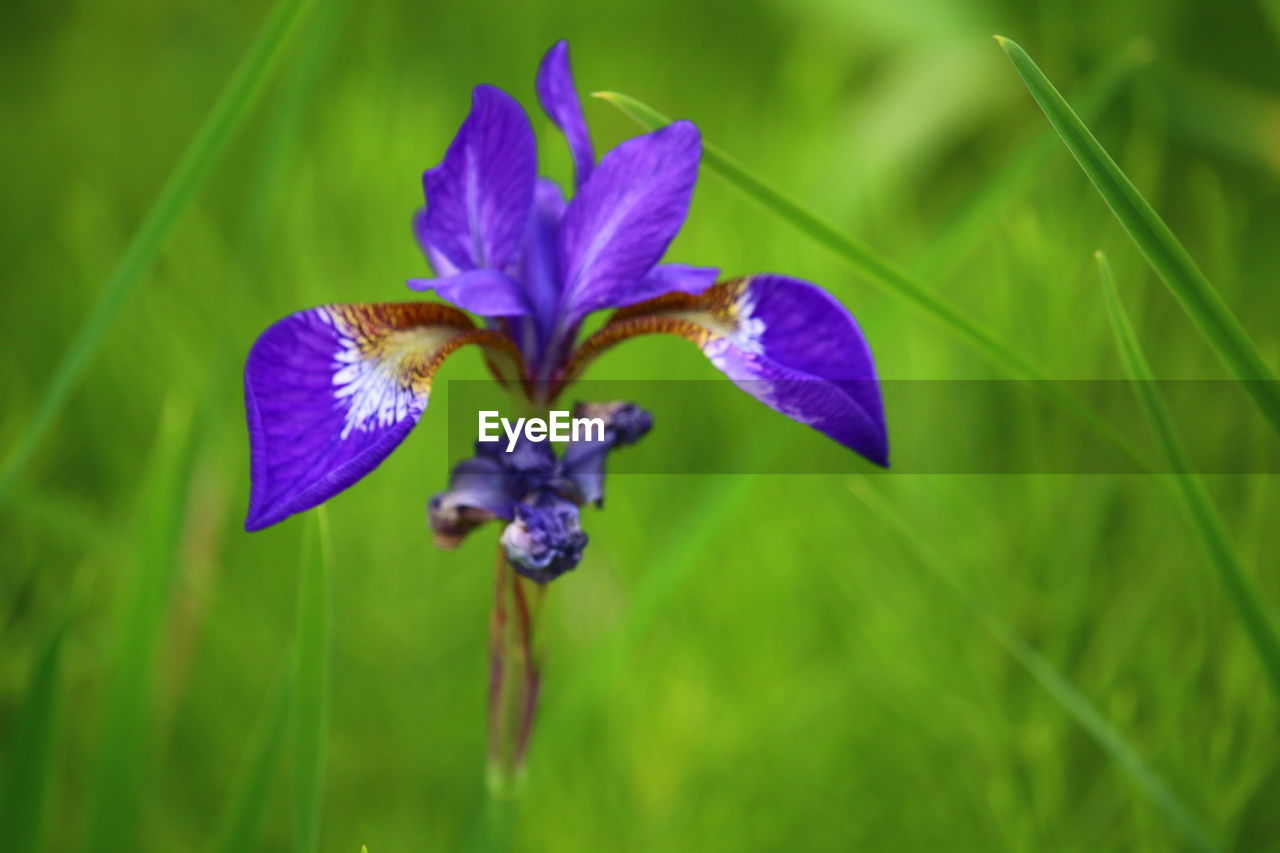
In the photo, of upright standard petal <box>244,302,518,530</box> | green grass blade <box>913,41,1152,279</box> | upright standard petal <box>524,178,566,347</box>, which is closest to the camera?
upright standard petal <box>244,302,518,530</box>

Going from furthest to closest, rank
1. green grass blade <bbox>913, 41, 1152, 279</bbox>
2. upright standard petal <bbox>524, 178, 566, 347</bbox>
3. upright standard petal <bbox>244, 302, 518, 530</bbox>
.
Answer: green grass blade <bbox>913, 41, 1152, 279</bbox>
upright standard petal <bbox>524, 178, 566, 347</bbox>
upright standard petal <bbox>244, 302, 518, 530</bbox>

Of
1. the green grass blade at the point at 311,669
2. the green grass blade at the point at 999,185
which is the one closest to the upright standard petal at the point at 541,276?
the green grass blade at the point at 311,669

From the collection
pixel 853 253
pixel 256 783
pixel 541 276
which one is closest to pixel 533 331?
pixel 541 276

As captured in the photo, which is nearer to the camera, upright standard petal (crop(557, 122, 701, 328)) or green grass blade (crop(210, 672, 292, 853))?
upright standard petal (crop(557, 122, 701, 328))

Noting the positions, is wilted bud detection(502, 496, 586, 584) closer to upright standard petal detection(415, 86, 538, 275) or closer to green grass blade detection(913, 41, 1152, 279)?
upright standard petal detection(415, 86, 538, 275)

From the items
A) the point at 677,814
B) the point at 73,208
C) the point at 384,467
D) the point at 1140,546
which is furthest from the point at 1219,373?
the point at 73,208

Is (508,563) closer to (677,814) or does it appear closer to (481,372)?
(677,814)

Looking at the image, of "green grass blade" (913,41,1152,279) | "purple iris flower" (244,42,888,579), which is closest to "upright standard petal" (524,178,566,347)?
"purple iris flower" (244,42,888,579)
